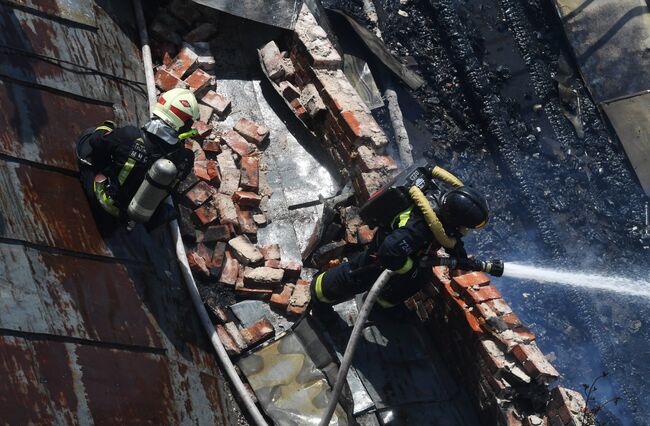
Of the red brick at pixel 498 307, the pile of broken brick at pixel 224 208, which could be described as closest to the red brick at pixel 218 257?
the pile of broken brick at pixel 224 208

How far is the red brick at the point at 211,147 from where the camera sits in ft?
20.2

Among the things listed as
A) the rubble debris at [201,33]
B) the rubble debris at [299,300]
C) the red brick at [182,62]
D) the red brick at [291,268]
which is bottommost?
the rubble debris at [299,300]

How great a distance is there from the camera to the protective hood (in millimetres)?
4531

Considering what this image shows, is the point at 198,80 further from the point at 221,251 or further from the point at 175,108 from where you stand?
the point at 175,108

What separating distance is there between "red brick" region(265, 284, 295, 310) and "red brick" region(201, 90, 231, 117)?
184 centimetres

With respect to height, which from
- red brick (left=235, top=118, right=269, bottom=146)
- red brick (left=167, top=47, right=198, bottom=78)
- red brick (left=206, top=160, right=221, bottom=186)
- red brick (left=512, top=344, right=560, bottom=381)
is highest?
red brick (left=167, top=47, right=198, bottom=78)

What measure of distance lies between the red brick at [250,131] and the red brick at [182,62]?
0.69m

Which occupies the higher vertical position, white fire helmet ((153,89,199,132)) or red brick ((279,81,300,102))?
red brick ((279,81,300,102))

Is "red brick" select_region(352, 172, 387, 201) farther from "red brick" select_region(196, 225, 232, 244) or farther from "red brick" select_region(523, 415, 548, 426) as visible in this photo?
"red brick" select_region(523, 415, 548, 426)

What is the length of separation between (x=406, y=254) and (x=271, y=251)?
140 centimetres

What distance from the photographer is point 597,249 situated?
7281mm

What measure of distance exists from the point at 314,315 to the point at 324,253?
58 centimetres

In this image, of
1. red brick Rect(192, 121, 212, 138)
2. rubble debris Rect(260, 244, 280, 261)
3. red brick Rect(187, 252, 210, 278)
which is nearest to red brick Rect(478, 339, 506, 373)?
rubble debris Rect(260, 244, 280, 261)

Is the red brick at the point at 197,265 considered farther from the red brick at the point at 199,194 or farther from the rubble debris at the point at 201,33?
the rubble debris at the point at 201,33
